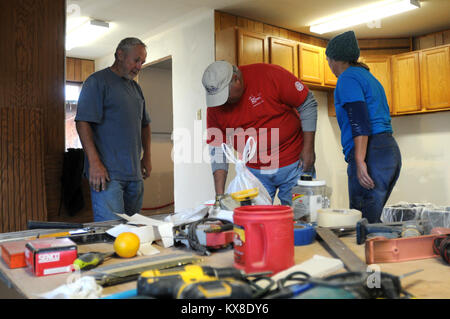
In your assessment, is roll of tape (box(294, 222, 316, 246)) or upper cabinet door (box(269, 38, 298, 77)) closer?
roll of tape (box(294, 222, 316, 246))

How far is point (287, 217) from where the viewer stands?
2.39 feet

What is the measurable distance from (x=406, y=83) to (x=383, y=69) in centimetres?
34

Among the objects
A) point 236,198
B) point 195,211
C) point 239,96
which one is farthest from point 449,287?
point 239,96

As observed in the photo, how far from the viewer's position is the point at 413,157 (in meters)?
5.07

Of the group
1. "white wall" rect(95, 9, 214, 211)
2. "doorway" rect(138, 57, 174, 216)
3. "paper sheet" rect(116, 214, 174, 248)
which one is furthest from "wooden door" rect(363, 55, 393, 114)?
"paper sheet" rect(116, 214, 174, 248)

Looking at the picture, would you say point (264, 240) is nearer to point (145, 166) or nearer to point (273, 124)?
point (273, 124)

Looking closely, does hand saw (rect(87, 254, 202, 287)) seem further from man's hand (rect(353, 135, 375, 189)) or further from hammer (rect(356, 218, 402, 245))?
man's hand (rect(353, 135, 375, 189))

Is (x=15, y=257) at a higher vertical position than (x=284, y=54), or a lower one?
lower

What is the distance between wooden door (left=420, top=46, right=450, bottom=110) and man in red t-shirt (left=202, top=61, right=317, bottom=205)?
3.20 m

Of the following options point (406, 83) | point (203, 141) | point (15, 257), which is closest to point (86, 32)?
point (203, 141)

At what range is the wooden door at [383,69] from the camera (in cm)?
486

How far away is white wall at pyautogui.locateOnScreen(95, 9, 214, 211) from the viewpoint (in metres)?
4.12

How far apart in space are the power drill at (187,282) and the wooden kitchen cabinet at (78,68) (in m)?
5.82

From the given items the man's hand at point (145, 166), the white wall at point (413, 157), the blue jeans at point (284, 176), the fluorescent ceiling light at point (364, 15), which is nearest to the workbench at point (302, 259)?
the blue jeans at point (284, 176)
